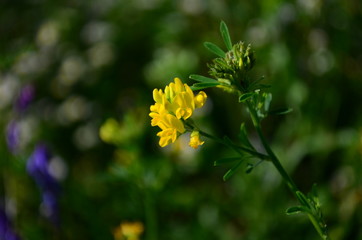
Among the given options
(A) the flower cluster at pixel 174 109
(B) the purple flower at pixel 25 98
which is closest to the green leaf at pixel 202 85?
(A) the flower cluster at pixel 174 109

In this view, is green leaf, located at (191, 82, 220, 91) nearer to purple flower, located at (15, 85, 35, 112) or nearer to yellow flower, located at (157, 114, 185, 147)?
yellow flower, located at (157, 114, 185, 147)

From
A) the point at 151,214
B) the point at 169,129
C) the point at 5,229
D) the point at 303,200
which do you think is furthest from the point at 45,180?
the point at 303,200

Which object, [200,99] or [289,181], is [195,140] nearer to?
[200,99]

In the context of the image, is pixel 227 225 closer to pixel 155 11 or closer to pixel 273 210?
pixel 273 210

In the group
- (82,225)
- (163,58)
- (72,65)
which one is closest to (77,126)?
(72,65)

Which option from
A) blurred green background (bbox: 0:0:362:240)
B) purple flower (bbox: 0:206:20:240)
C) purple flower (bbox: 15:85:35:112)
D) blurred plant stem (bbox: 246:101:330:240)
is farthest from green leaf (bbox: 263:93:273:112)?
purple flower (bbox: 0:206:20:240)

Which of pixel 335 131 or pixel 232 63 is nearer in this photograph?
pixel 232 63

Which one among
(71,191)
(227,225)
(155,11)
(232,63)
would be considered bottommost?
(227,225)

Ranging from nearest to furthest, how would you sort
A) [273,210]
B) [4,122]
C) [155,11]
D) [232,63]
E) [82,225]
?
[232,63]
[273,210]
[82,225]
[4,122]
[155,11]
